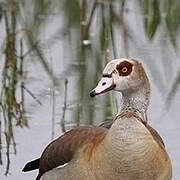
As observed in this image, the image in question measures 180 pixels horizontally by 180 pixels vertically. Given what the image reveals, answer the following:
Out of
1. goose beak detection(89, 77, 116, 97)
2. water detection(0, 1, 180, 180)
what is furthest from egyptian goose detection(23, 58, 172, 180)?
water detection(0, 1, 180, 180)

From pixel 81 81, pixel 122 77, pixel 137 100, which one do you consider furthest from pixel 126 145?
pixel 81 81

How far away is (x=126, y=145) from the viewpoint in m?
5.39

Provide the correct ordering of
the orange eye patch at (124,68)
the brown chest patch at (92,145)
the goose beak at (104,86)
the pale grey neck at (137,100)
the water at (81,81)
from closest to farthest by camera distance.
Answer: the goose beak at (104,86), the orange eye patch at (124,68), the pale grey neck at (137,100), the brown chest patch at (92,145), the water at (81,81)

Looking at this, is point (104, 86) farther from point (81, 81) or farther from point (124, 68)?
point (81, 81)

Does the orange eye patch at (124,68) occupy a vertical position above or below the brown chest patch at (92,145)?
above

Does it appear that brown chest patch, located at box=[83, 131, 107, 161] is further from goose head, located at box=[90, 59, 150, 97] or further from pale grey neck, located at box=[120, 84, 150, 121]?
goose head, located at box=[90, 59, 150, 97]

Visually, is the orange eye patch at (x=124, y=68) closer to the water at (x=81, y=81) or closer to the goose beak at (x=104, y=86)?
the goose beak at (x=104, y=86)

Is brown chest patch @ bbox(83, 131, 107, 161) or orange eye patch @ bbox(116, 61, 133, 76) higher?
orange eye patch @ bbox(116, 61, 133, 76)

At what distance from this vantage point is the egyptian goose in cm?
534

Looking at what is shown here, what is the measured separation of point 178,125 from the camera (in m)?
6.92

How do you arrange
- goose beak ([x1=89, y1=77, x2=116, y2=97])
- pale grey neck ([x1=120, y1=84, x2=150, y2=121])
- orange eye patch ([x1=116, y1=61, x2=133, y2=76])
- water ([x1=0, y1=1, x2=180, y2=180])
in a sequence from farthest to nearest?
1. water ([x1=0, y1=1, x2=180, y2=180])
2. pale grey neck ([x1=120, y1=84, x2=150, y2=121])
3. orange eye patch ([x1=116, y1=61, x2=133, y2=76])
4. goose beak ([x1=89, y1=77, x2=116, y2=97])

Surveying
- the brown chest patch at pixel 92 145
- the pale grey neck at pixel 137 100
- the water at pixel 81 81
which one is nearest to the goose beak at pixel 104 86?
the pale grey neck at pixel 137 100

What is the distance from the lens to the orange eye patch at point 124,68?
5.31 metres

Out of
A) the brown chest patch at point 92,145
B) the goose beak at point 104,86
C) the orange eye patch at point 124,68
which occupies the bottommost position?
the brown chest patch at point 92,145
